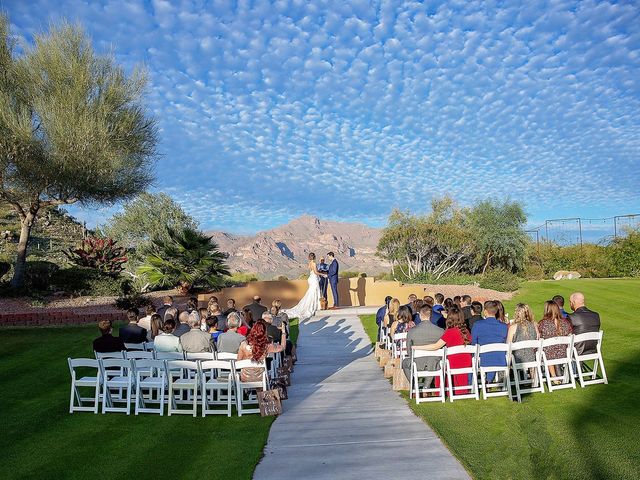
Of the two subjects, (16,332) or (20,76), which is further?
(20,76)

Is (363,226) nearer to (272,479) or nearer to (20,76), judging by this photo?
Result: (20,76)

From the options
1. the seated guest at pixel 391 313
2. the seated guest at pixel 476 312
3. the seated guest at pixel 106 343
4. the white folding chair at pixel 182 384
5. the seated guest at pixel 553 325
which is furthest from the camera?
the seated guest at pixel 391 313

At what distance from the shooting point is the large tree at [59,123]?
18945mm

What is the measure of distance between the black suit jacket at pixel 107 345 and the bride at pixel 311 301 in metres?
10.8

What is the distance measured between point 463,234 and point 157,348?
1038 inches

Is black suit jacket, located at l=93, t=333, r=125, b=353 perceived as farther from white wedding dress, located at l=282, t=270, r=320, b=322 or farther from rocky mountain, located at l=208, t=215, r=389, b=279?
rocky mountain, located at l=208, t=215, r=389, b=279

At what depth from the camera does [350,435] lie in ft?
21.2

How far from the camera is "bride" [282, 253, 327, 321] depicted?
64.6 feet

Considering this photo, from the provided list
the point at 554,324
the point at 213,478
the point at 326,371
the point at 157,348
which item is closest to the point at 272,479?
the point at 213,478

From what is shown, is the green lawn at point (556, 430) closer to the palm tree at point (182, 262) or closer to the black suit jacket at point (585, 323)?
the black suit jacket at point (585, 323)

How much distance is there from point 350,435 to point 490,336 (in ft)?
9.97

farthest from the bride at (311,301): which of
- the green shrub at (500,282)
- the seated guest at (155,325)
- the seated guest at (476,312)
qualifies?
the seated guest at (476,312)

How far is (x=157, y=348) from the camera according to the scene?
9.04m

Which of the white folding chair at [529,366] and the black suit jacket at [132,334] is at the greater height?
the black suit jacket at [132,334]
